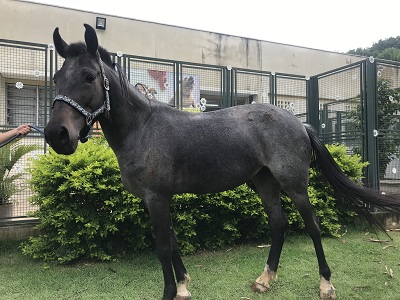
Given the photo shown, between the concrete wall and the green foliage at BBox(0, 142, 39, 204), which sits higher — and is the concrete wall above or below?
above

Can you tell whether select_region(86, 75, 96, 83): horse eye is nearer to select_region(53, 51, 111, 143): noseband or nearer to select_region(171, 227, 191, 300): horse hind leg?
select_region(53, 51, 111, 143): noseband

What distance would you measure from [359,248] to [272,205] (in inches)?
84.3

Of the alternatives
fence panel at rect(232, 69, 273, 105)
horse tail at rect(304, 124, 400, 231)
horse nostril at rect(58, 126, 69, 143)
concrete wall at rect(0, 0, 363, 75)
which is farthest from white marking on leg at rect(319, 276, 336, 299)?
concrete wall at rect(0, 0, 363, 75)

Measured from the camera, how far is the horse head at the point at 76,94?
1964 mm

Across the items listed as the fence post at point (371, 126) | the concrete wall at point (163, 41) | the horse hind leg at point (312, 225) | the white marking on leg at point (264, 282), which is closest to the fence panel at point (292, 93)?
the fence post at point (371, 126)

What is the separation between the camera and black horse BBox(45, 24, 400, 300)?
2.15 m

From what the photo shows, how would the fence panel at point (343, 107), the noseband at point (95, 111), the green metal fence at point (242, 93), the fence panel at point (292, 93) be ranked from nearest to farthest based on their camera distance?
the noseband at point (95, 111) < the green metal fence at point (242, 93) < the fence panel at point (343, 107) < the fence panel at point (292, 93)

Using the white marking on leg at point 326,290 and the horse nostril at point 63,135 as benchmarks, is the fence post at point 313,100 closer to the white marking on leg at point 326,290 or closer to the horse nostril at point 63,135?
the white marking on leg at point 326,290

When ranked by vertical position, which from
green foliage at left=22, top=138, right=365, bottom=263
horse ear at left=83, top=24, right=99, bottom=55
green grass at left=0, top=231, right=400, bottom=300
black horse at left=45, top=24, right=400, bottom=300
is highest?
horse ear at left=83, top=24, right=99, bottom=55

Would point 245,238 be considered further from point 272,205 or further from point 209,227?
point 272,205

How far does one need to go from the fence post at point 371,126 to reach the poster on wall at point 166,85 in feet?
10.5

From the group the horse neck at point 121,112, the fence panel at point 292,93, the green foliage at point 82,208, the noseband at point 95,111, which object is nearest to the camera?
the noseband at point 95,111

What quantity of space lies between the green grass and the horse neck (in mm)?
1659

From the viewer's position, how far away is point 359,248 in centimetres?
454
